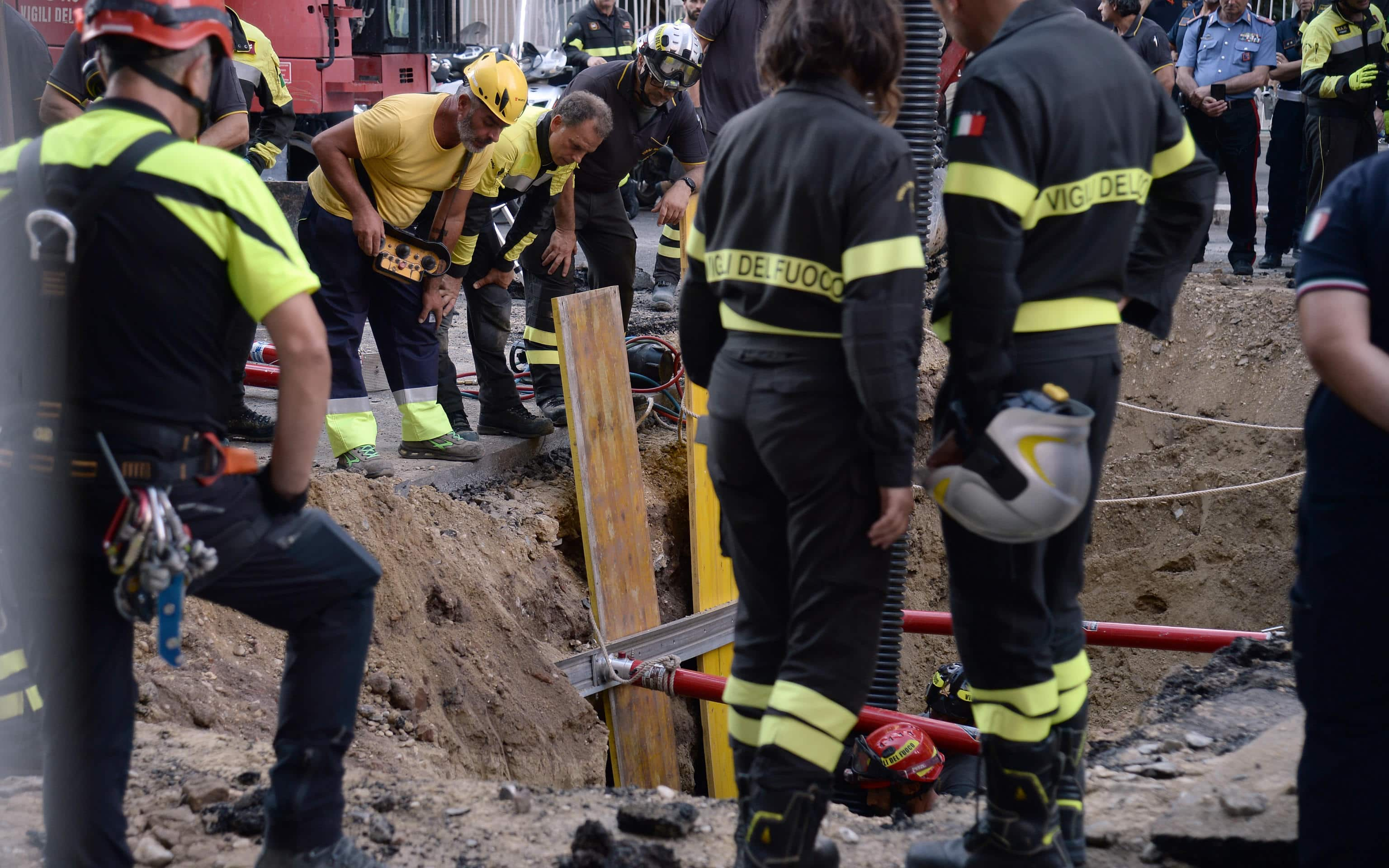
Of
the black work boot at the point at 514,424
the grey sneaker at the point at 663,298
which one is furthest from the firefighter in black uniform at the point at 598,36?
the black work boot at the point at 514,424

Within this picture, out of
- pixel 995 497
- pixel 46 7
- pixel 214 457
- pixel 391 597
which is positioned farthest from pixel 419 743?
pixel 46 7

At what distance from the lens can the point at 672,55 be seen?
260 inches

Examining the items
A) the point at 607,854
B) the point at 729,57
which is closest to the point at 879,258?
the point at 607,854

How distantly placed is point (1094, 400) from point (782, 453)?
723mm

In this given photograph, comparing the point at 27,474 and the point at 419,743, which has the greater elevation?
the point at 27,474

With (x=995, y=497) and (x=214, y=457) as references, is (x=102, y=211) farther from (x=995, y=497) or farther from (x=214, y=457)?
(x=995, y=497)

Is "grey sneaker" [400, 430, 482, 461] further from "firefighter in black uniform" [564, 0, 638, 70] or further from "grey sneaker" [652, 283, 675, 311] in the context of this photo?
"firefighter in black uniform" [564, 0, 638, 70]

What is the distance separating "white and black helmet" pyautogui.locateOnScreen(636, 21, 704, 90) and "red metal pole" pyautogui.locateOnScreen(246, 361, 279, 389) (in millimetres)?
2704

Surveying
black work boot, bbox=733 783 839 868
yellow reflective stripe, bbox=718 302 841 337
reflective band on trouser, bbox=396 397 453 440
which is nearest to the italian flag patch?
→ yellow reflective stripe, bbox=718 302 841 337

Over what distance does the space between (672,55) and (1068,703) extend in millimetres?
4583

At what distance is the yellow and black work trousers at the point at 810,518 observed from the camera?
2.69 meters

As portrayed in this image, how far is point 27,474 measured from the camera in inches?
96.6

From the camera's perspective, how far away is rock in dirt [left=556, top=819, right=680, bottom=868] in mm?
3139

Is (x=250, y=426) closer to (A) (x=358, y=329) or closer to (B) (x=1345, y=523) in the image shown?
(A) (x=358, y=329)
